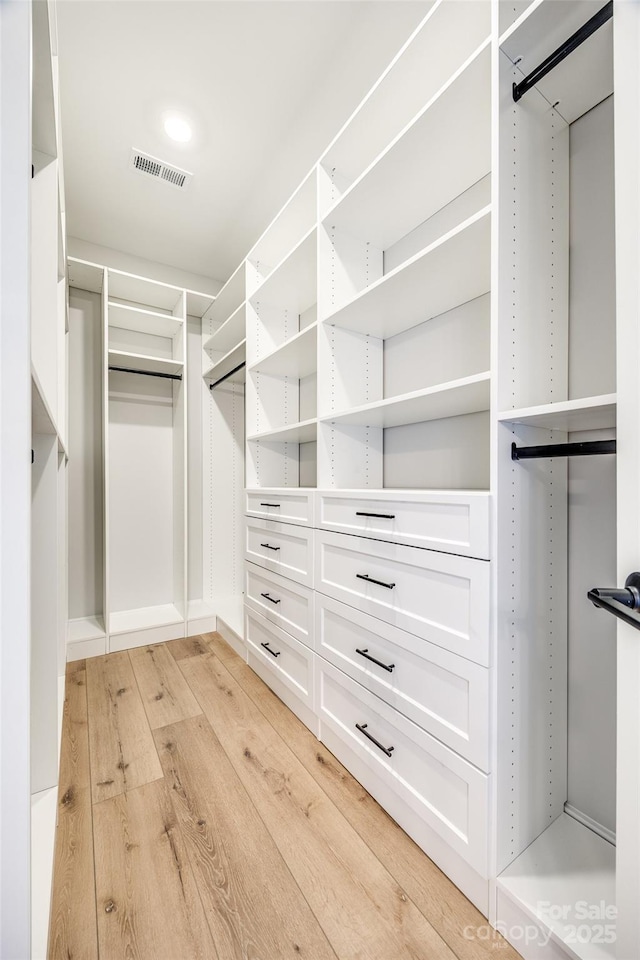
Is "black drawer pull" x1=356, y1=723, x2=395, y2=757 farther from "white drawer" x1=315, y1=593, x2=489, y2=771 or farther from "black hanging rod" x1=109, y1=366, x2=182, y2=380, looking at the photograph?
"black hanging rod" x1=109, y1=366, x2=182, y2=380

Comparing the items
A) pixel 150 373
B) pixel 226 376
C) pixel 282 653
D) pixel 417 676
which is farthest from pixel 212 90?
pixel 282 653

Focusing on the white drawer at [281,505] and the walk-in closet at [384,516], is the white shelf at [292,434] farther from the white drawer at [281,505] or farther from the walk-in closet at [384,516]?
the white drawer at [281,505]

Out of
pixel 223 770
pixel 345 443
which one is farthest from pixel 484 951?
pixel 345 443

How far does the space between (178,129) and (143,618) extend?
2.82 meters

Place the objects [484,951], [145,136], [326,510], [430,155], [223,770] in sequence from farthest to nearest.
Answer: [145,136]
[326,510]
[223,770]
[430,155]
[484,951]

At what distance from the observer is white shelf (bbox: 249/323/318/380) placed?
5.92ft

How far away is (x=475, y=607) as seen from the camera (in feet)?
3.36

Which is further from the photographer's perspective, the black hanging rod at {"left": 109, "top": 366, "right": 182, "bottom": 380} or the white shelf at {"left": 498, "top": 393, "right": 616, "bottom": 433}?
the black hanging rod at {"left": 109, "top": 366, "right": 182, "bottom": 380}

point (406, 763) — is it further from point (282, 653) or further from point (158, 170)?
point (158, 170)

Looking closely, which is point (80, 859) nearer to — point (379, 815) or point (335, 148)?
point (379, 815)

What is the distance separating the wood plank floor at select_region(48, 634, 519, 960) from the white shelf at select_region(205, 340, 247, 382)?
2.04 meters

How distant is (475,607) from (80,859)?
1.35m

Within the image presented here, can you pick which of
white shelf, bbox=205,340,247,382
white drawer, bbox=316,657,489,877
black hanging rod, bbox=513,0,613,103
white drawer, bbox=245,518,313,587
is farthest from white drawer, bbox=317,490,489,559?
white shelf, bbox=205,340,247,382

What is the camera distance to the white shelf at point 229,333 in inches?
103
